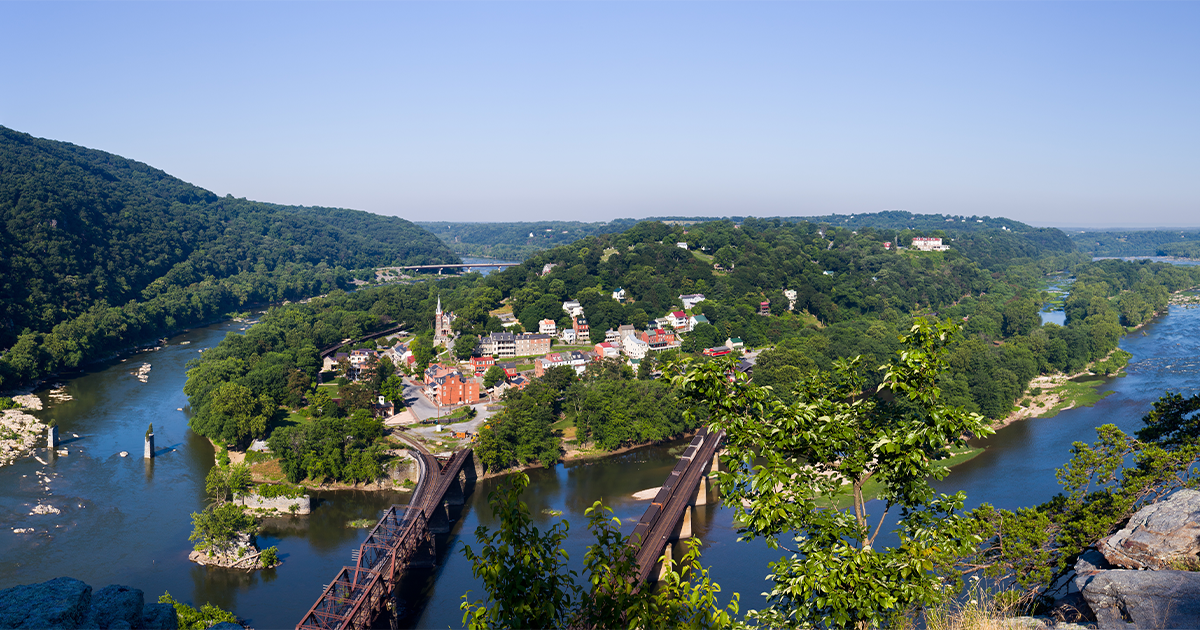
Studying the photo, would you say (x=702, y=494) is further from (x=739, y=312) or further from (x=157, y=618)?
(x=739, y=312)

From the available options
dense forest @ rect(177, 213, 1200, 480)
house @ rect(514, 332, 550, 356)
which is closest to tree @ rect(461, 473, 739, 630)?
dense forest @ rect(177, 213, 1200, 480)

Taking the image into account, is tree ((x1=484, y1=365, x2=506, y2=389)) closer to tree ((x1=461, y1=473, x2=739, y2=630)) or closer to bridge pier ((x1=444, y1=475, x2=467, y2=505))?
bridge pier ((x1=444, y1=475, x2=467, y2=505))

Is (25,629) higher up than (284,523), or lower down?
higher up

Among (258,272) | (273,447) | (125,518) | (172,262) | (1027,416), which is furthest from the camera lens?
(258,272)

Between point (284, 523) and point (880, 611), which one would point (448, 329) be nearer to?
point (284, 523)

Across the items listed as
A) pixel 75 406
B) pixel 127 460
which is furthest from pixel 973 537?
pixel 75 406

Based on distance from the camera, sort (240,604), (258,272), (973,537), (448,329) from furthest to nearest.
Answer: (258,272), (448,329), (240,604), (973,537)
